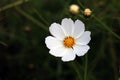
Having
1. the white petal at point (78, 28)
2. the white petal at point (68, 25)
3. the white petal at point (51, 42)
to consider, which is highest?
the white petal at point (68, 25)

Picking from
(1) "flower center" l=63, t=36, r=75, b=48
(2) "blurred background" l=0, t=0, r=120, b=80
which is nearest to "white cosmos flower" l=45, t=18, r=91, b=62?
(1) "flower center" l=63, t=36, r=75, b=48

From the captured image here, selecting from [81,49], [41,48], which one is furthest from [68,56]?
[41,48]

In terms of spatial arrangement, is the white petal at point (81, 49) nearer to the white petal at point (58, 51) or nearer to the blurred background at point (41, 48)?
the white petal at point (58, 51)

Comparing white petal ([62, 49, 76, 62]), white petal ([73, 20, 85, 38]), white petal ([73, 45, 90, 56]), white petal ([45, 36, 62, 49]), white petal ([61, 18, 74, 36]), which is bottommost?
white petal ([62, 49, 76, 62])

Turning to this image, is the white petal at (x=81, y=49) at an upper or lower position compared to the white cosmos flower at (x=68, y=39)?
lower

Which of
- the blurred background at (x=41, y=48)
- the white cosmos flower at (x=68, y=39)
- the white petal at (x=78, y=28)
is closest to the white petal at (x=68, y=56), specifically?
the white cosmos flower at (x=68, y=39)

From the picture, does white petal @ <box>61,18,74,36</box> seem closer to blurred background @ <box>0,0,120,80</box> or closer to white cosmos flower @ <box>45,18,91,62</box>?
white cosmos flower @ <box>45,18,91,62</box>

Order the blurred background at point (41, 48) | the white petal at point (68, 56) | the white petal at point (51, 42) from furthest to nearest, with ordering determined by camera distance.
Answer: the blurred background at point (41, 48) → the white petal at point (51, 42) → the white petal at point (68, 56)

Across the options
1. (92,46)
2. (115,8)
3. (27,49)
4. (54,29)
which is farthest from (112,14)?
(54,29)
